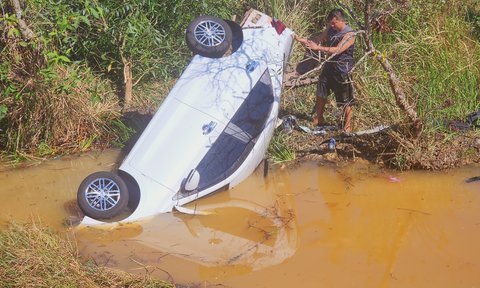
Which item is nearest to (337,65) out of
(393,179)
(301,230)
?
(393,179)

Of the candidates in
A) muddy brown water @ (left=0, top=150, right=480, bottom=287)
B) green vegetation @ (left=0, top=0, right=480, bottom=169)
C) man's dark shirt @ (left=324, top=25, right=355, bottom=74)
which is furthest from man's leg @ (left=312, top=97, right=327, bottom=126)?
muddy brown water @ (left=0, top=150, right=480, bottom=287)

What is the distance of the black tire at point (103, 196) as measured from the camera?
7.07 m

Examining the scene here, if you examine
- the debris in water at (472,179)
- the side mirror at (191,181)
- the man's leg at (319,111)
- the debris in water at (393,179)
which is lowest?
the side mirror at (191,181)

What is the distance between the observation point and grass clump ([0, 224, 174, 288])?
5.85m

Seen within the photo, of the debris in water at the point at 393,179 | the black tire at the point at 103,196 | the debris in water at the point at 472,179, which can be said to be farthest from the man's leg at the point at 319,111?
the black tire at the point at 103,196

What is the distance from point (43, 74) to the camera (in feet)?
27.3

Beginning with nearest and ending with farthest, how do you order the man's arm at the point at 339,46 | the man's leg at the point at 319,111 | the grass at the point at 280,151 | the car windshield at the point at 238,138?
the car windshield at the point at 238,138
the man's arm at the point at 339,46
the grass at the point at 280,151
the man's leg at the point at 319,111

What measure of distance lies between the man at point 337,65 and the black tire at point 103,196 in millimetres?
2820

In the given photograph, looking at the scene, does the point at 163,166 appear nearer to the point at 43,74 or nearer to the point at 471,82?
the point at 43,74

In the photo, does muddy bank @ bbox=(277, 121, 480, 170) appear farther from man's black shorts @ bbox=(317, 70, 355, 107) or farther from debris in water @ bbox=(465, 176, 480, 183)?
man's black shorts @ bbox=(317, 70, 355, 107)

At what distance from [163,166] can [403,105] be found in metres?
2.87

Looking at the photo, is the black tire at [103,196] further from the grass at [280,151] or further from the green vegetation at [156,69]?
the grass at [280,151]

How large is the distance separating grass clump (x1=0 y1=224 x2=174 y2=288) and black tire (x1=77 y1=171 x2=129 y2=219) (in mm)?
689

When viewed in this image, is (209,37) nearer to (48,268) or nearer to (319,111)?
(319,111)
